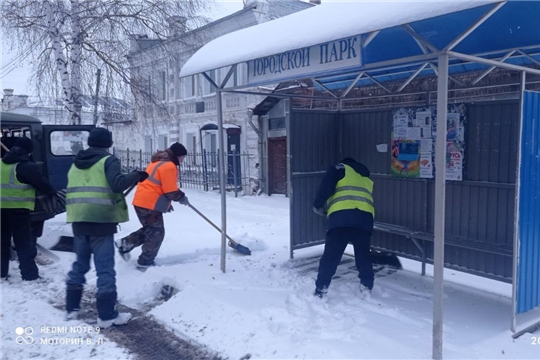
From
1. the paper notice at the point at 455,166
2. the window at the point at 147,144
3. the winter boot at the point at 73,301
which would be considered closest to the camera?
the winter boot at the point at 73,301

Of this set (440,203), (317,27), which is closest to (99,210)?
(317,27)

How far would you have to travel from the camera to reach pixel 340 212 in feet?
15.8

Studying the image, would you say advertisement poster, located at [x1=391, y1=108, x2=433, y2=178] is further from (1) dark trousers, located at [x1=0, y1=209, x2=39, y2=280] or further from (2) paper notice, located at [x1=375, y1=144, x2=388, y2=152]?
(1) dark trousers, located at [x1=0, y1=209, x2=39, y2=280]

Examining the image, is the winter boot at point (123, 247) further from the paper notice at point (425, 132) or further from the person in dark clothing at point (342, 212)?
the paper notice at point (425, 132)

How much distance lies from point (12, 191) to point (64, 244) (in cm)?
247

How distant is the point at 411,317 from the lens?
4.50m

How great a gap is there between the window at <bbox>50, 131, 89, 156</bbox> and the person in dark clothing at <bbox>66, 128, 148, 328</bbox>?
457 centimetres

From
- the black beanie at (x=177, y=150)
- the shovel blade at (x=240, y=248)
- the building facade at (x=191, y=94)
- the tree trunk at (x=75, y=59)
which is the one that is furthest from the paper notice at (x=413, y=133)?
the tree trunk at (x=75, y=59)

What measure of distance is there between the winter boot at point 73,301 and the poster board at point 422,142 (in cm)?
443

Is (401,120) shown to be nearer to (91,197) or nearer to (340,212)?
(340,212)

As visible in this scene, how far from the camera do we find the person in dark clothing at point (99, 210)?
4379 mm

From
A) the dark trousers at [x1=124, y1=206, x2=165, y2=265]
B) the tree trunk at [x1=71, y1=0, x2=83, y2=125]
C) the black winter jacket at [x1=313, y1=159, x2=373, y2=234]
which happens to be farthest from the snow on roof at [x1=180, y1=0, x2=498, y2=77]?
the tree trunk at [x1=71, y1=0, x2=83, y2=125]

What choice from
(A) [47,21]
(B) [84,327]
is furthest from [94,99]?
(B) [84,327]

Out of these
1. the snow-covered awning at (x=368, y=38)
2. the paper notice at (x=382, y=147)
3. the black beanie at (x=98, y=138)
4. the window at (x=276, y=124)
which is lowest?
the paper notice at (x=382, y=147)
